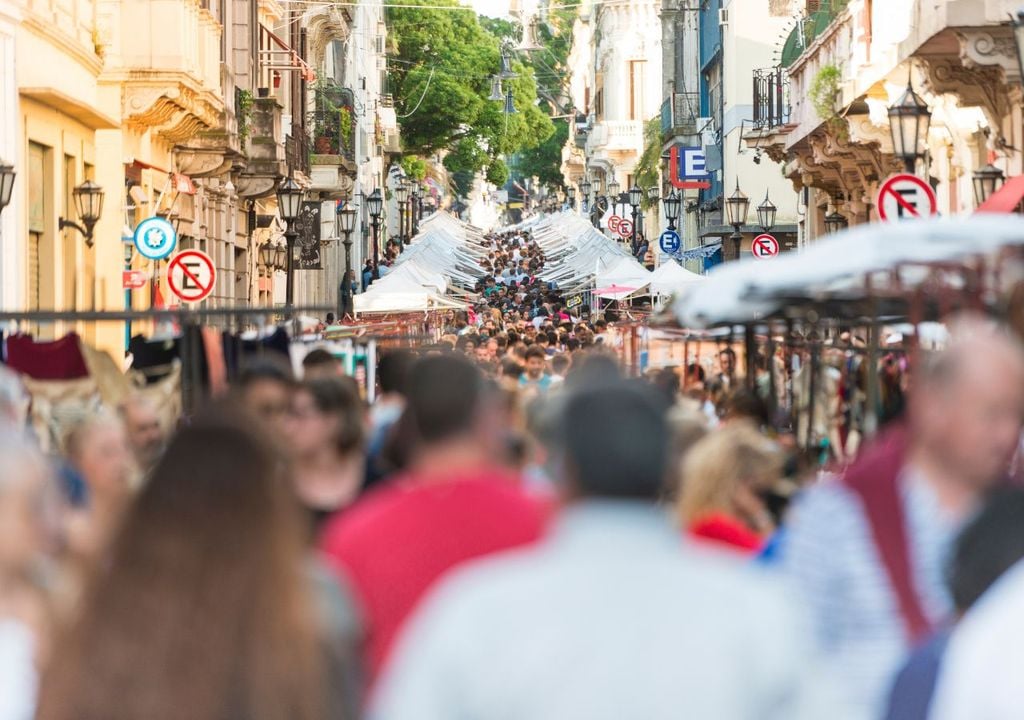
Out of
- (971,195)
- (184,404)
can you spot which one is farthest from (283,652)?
(971,195)

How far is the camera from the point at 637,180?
229 feet

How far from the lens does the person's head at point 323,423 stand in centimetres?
722

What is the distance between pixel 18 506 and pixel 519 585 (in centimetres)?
107

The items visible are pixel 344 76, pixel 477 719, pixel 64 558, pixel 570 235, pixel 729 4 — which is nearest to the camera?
pixel 477 719

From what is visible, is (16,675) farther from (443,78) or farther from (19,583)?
(443,78)

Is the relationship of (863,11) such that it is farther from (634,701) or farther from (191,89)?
(634,701)

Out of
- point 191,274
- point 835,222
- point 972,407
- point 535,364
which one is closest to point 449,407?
point 972,407

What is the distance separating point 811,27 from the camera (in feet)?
118

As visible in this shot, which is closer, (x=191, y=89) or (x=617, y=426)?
(x=617, y=426)

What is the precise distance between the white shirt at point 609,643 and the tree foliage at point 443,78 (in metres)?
79.7

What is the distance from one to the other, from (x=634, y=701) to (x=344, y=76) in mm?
67409

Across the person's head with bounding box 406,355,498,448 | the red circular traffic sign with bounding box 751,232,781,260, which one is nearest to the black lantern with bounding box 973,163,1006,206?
the red circular traffic sign with bounding box 751,232,781,260

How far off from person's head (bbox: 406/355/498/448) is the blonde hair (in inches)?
70.5

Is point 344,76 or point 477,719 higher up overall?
point 344,76
